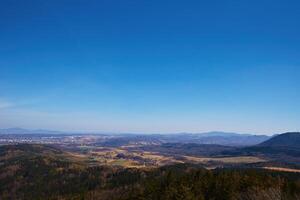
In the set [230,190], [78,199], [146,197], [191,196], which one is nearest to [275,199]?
[191,196]

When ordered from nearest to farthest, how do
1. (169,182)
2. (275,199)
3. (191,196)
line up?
(275,199) < (191,196) < (169,182)

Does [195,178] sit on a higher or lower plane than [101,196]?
higher

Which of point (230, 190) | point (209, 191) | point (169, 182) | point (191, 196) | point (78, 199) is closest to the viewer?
point (191, 196)

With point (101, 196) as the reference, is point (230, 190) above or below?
above

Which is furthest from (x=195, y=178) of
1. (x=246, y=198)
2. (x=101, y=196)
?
(x=101, y=196)

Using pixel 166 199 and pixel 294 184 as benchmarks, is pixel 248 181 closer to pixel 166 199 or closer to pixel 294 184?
pixel 294 184

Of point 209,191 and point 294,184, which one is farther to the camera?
point 209,191

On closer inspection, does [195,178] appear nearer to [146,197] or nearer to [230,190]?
[146,197]

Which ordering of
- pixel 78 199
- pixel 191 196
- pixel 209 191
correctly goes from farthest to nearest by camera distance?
pixel 78 199 → pixel 209 191 → pixel 191 196

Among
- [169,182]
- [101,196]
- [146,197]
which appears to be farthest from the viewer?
[101,196]
